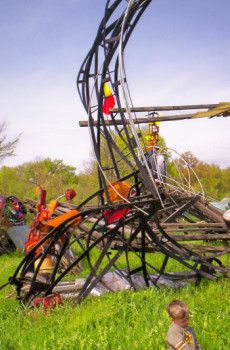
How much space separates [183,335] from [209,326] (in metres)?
1.15

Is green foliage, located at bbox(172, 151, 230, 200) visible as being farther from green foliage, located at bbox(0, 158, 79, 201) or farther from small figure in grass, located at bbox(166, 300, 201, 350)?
small figure in grass, located at bbox(166, 300, 201, 350)

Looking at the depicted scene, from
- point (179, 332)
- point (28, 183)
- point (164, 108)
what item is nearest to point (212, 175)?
point (28, 183)

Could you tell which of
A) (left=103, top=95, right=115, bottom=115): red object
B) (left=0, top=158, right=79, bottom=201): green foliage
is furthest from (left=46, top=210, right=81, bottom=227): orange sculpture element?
(left=0, top=158, right=79, bottom=201): green foliage

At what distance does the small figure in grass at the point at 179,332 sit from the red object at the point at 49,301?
7.68 ft

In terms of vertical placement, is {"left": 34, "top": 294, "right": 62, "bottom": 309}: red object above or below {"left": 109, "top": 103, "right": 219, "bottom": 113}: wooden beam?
below

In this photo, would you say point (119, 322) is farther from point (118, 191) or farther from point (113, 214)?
point (118, 191)

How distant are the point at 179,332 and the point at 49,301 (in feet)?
8.19

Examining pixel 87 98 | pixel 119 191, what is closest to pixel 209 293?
A: pixel 119 191

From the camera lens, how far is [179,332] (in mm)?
2654

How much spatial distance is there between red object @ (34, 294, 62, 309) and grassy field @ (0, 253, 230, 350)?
0.15 metres

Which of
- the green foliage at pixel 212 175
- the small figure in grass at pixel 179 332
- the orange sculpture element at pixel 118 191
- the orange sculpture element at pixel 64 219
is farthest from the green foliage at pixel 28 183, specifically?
the green foliage at pixel 212 175

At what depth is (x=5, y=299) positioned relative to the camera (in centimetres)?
566

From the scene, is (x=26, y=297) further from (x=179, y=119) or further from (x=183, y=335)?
(x=179, y=119)

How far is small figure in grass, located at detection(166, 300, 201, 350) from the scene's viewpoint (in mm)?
2625
